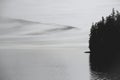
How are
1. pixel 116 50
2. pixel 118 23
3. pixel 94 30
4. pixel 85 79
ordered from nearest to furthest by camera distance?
pixel 85 79 < pixel 116 50 < pixel 118 23 < pixel 94 30

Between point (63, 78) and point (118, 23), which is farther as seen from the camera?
point (118, 23)

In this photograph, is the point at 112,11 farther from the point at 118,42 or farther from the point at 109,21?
the point at 118,42

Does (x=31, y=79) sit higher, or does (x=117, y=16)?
(x=117, y=16)

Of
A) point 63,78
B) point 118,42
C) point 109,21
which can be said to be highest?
point 109,21

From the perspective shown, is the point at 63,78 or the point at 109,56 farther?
the point at 109,56

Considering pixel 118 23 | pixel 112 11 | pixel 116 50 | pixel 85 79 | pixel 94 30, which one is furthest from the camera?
pixel 94 30

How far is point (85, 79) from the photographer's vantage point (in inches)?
3649

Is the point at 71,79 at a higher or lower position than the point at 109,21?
lower

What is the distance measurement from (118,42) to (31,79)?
55.9 meters

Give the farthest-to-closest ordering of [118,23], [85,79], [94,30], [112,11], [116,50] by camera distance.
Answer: [94,30]
[112,11]
[118,23]
[116,50]
[85,79]

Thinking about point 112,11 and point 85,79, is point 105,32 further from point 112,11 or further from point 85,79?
point 85,79

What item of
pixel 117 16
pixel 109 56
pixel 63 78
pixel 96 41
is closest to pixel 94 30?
pixel 96 41

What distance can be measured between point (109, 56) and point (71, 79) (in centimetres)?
5099

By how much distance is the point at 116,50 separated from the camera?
5394 inches
